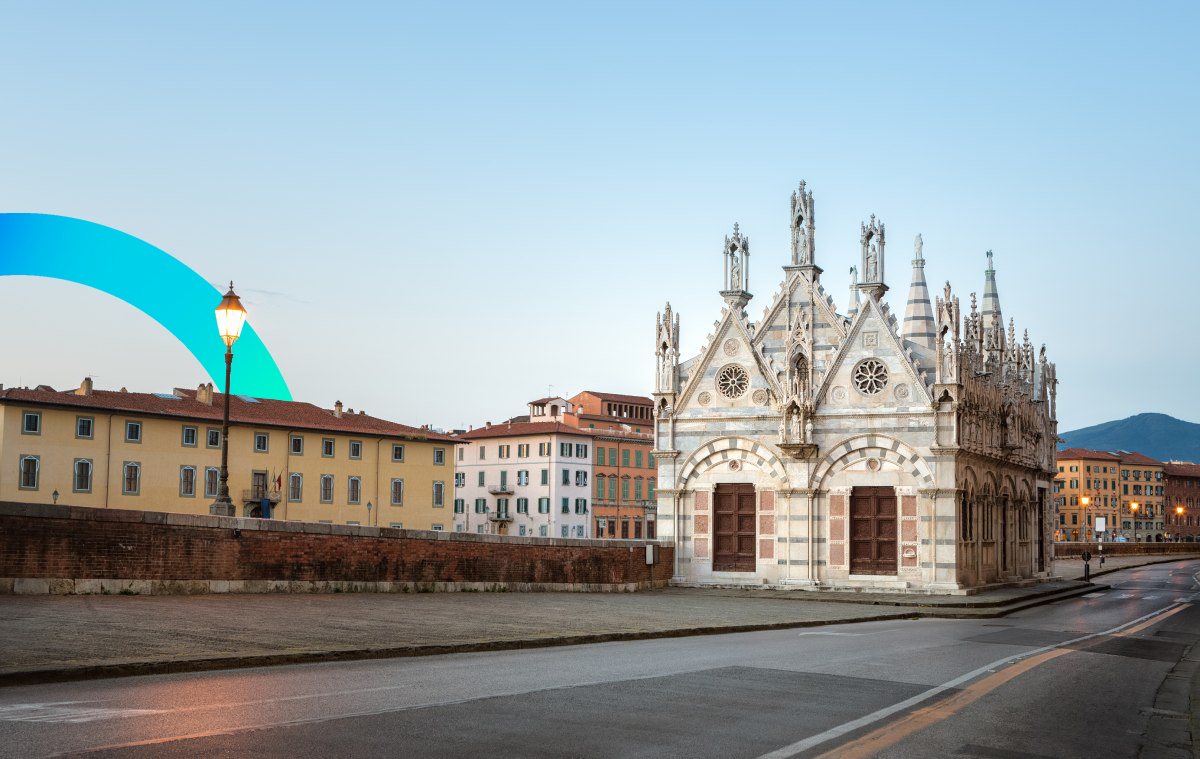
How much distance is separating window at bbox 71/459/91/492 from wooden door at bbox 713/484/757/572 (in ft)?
165

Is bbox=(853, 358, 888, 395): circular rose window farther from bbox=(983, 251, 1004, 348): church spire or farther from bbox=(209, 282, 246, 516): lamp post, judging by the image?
bbox=(209, 282, 246, 516): lamp post

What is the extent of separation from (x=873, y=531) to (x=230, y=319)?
73.8 ft

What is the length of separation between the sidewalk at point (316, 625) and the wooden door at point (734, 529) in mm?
9455

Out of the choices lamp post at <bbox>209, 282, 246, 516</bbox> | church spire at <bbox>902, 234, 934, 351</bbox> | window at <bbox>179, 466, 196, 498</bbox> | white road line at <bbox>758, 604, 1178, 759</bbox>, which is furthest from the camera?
window at <bbox>179, 466, 196, 498</bbox>

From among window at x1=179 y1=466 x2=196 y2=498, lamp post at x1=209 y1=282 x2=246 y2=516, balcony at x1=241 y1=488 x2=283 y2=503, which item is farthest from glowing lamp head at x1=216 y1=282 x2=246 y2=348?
balcony at x1=241 y1=488 x2=283 y2=503

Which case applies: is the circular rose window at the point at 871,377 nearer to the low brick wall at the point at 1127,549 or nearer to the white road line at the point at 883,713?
the white road line at the point at 883,713

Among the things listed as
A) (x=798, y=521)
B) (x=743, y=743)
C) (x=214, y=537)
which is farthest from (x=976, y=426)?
(x=743, y=743)

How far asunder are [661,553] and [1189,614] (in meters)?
15.2

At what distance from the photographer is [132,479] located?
7656 centimetres

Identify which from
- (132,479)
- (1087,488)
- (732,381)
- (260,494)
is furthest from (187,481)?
(1087,488)

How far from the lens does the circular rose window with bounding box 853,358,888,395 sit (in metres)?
37.1

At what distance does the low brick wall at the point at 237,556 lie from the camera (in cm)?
1809

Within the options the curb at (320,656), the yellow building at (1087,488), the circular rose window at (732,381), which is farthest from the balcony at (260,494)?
the yellow building at (1087,488)

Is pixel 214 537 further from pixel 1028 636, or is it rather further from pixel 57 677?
pixel 1028 636
